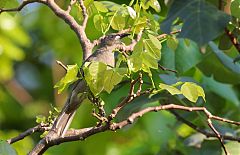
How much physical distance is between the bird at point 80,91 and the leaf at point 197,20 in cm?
11

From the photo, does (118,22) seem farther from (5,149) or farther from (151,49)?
(5,149)

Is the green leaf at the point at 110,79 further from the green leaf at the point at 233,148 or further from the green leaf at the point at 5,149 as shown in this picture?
the green leaf at the point at 233,148

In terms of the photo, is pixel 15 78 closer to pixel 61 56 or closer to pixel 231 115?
pixel 61 56

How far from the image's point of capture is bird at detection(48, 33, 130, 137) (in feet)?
2.87

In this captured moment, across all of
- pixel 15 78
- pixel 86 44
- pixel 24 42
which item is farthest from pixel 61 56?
pixel 86 44

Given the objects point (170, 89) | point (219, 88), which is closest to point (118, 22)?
point (170, 89)

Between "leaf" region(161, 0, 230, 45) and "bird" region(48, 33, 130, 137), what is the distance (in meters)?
0.11

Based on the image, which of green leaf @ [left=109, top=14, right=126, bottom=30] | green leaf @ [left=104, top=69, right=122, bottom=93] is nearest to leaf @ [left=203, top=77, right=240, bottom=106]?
green leaf @ [left=109, top=14, right=126, bottom=30]

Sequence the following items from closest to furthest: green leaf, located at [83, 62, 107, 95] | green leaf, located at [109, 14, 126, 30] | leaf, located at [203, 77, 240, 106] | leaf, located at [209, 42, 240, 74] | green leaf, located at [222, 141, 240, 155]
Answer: green leaf, located at [83, 62, 107, 95], green leaf, located at [109, 14, 126, 30], green leaf, located at [222, 141, 240, 155], leaf, located at [209, 42, 240, 74], leaf, located at [203, 77, 240, 106]

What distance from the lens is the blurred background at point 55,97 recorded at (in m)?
1.56

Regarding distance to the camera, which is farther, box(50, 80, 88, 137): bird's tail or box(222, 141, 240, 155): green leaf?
box(222, 141, 240, 155): green leaf

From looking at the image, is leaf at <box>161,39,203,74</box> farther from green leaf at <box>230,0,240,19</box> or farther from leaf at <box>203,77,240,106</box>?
green leaf at <box>230,0,240,19</box>

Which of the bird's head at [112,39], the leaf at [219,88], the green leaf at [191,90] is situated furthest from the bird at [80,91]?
the leaf at [219,88]

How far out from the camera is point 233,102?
5.33 ft
